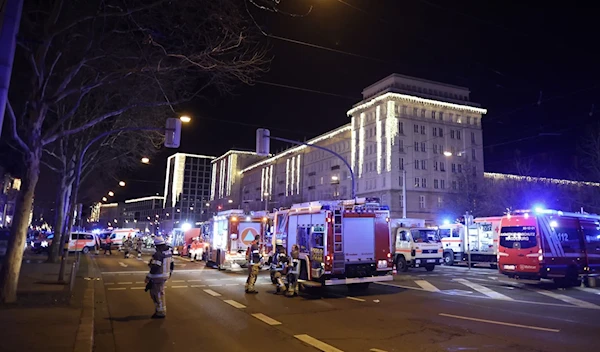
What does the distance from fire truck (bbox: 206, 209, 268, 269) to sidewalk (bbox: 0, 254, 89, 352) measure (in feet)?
30.5

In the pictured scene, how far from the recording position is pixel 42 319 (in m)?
8.23

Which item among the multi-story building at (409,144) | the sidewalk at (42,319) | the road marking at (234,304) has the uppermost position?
the multi-story building at (409,144)

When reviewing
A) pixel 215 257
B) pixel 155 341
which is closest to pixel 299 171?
pixel 215 257

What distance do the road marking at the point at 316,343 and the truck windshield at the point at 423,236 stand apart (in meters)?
16.7

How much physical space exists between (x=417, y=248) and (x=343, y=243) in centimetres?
1095

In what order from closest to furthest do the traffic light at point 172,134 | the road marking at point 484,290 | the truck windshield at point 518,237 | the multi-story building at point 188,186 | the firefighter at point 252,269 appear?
1. the road marking at point 484,290
2. the firefighter at point 252,269
3. the traffic light at point 172,134
4. the truck windshield at point 518,237
5. the multi-story building at point 188,186

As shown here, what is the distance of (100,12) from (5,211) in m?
57.2

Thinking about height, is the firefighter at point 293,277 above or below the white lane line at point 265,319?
above

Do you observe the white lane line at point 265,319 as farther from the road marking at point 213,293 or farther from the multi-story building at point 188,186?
the multi-story building at point 188,186

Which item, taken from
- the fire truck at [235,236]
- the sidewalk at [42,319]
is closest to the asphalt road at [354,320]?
the sidewalk at [42,319]

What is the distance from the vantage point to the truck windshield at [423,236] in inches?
913

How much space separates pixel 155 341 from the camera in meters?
7.36

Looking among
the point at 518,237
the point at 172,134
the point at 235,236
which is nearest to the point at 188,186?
the point at 235,236

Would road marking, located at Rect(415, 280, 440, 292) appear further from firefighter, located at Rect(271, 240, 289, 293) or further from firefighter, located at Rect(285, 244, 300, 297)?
firefighter, located at Rect(271, 240, 289, 293)
